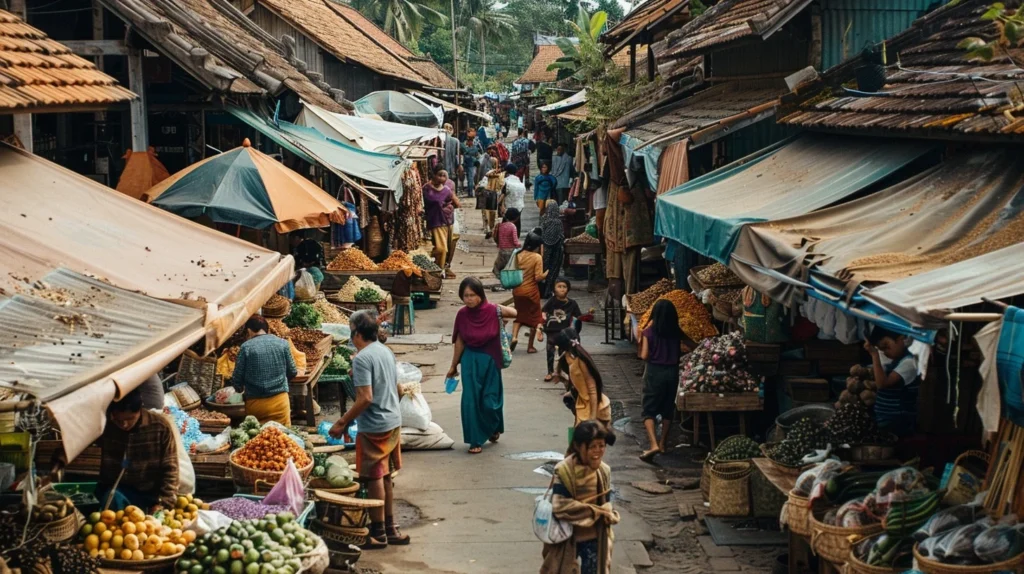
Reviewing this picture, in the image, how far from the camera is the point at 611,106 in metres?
21.8

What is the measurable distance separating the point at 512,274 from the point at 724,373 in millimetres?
4929

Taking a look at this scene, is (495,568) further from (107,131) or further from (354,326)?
(107,131)

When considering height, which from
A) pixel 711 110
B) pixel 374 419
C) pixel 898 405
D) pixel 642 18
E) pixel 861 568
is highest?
pixel 642 18

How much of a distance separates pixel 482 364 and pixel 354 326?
9.55 ft

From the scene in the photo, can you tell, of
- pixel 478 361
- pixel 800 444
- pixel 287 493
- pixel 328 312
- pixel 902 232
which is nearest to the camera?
pixel 902 232

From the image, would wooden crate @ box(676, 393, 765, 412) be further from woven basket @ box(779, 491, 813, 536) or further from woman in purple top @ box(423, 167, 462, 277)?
woman in purple top @ box(423, 167, 462, 277)

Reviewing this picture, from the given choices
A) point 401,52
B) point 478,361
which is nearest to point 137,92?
point 478,361

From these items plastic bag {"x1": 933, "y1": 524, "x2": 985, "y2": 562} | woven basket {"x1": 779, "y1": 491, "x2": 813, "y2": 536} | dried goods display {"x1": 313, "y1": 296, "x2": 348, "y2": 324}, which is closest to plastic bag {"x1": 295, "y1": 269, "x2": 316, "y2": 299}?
dried goods display {"x1": 313, "y1": 296, "x2": 348, "y2": 324}

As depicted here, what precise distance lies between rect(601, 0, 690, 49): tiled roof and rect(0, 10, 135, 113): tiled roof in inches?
447

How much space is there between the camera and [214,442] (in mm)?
9719

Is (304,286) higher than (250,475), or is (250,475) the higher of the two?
(304,286)

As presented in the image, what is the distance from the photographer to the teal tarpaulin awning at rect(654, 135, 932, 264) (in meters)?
9.55

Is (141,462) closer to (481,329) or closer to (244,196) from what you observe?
(481,329)

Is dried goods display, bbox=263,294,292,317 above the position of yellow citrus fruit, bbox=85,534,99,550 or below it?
above
